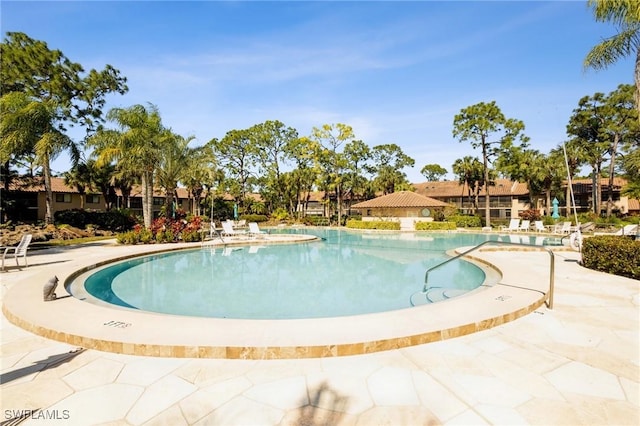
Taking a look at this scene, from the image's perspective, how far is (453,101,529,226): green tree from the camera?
31188 millimetres

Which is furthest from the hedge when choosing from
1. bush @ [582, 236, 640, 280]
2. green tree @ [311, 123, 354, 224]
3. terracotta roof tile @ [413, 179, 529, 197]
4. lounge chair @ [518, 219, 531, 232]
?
bush @ [582, 236, 640, 280]

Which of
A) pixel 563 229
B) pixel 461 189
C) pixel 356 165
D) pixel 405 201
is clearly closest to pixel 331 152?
pixel 356 165

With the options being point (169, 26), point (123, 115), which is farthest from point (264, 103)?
point (169, 26)

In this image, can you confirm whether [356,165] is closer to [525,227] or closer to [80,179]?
[525,227]

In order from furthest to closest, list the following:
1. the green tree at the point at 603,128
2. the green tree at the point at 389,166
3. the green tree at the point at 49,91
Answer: the green tree at the point at 389,166 < the green tree at the point at 603,128 < the green tree at the point at 49,91

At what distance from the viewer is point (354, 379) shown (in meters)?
3.40

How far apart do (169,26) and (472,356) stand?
44.4 feet

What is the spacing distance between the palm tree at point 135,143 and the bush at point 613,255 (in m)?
20.2

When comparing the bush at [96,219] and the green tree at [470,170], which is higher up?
the green tree at [470,170]

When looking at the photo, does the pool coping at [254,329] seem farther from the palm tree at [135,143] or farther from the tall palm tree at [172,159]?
the tall palm tree at [172,159]

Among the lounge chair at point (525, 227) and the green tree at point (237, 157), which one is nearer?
the lounge chair at point (525, 227)

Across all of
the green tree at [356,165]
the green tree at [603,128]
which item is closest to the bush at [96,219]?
the green tree at [356,165]

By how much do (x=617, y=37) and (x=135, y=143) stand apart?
2188 centimetres

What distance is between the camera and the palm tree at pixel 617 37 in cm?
1012
